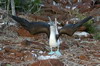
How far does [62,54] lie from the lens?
504 centimetres

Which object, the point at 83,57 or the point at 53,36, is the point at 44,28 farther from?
the point at 83,57

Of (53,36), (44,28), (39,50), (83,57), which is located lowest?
(83,57)

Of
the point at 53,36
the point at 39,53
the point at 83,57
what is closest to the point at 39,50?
the point at 39,53

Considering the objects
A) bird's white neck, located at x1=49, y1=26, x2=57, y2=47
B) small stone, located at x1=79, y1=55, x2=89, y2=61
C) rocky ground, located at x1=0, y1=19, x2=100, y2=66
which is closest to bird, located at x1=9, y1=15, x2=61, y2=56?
bird's white neck, located at x1=49, y1=26, x2=57, y2=47

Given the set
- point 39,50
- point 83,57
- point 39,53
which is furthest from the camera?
point 39,50

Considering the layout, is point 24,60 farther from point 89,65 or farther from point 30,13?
point 30,13

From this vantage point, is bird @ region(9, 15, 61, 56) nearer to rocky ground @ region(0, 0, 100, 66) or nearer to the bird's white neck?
the bird's white neck

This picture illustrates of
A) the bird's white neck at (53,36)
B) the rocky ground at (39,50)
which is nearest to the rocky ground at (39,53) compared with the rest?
the rocky ground at (39,50)

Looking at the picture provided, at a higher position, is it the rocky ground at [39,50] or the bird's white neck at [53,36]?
the bird's white neck at [53,36]

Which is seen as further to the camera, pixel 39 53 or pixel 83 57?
pixel 39 53

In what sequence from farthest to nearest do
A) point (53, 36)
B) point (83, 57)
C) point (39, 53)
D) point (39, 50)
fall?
1. point (39, 50)
2. point (39, 53)
3. point (53, 36)
4. point (83, 57)

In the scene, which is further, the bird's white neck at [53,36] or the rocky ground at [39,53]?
the bird's white neck at [53,36]

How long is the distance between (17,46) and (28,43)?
346 mm

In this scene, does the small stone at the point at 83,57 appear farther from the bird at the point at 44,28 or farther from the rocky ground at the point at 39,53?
the bird at the point at 44,28
